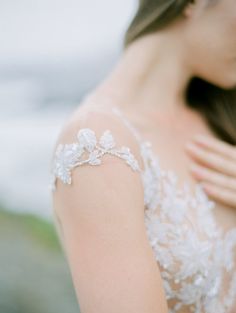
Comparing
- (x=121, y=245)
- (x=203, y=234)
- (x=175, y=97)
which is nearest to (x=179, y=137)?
(x=175, y=97)

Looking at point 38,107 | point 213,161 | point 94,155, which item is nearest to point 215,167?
point 213,161

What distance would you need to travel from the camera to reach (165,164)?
102 centimetres

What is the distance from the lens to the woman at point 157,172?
0.84 metres

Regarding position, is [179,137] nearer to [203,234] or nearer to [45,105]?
[203,234]

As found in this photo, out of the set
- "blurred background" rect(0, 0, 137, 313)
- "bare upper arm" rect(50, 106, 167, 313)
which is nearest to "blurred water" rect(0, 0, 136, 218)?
"blurred background" rect(0, 0, 137, 313)

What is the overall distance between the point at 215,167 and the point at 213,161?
1cm

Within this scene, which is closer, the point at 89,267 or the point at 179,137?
the point at 89,267

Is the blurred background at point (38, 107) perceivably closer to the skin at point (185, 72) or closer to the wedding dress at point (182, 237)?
the skin at point (185, 72)

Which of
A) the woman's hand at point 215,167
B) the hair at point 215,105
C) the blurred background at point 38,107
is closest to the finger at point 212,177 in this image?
the woman's hand at point 215,167

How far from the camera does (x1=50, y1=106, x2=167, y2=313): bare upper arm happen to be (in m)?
0.82

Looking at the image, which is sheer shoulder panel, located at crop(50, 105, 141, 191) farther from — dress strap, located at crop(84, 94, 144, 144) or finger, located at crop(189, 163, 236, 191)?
finger, located at crop(189, 163, 236, 191)

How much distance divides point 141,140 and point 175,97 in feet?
0.62

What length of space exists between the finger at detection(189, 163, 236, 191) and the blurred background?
682 millimetres

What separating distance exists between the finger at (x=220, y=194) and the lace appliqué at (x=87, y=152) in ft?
0.71
